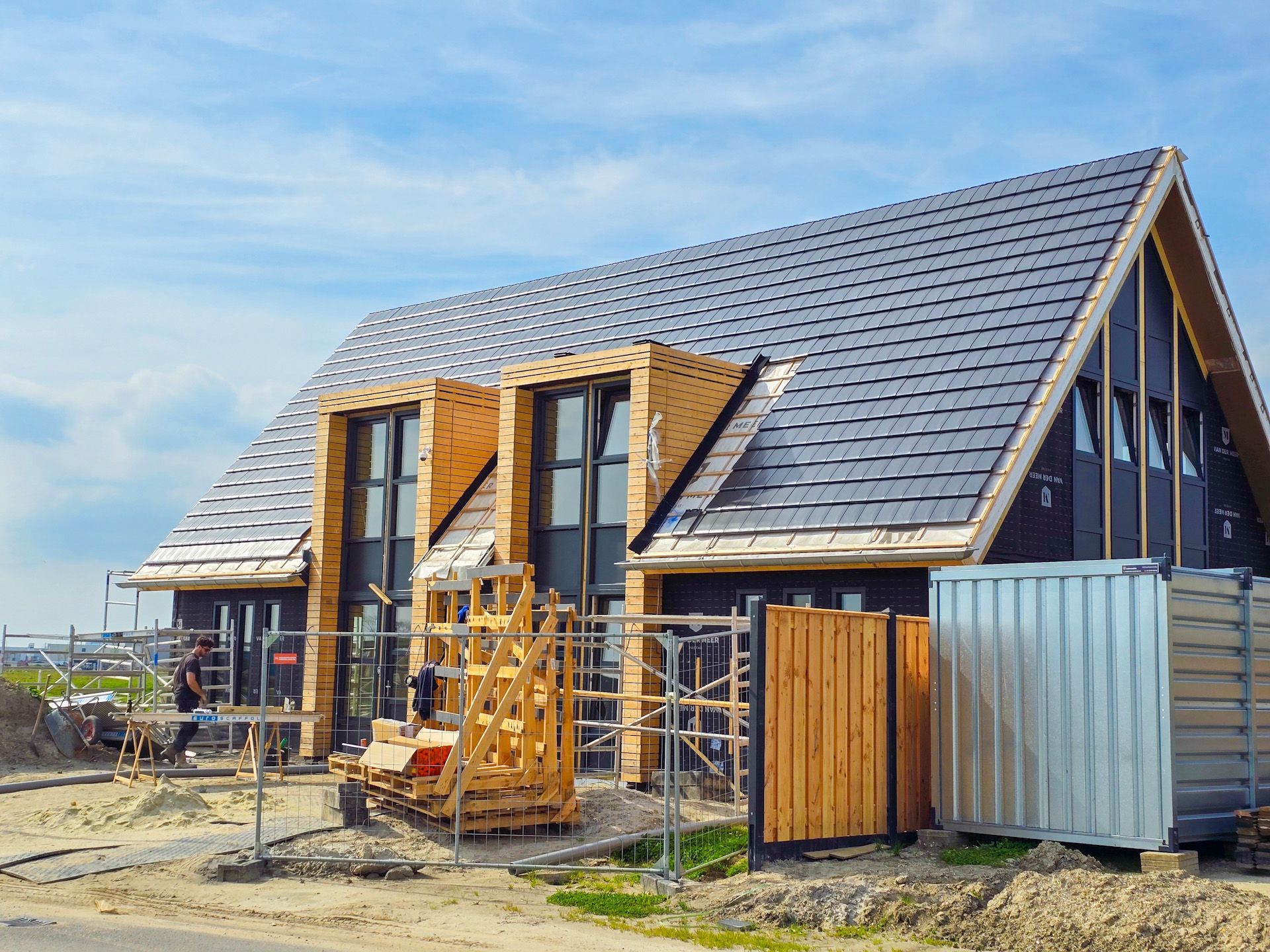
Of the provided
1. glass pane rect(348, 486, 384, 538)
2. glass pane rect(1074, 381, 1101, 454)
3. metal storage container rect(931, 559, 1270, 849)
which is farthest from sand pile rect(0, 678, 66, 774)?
glass pane rect(1074, 381, 1101, 454)

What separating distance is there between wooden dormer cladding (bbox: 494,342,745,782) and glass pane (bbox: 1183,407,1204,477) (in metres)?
6.58

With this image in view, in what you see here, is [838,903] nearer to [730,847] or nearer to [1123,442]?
[730,847]

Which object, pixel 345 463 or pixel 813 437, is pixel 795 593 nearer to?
pixel 813 437

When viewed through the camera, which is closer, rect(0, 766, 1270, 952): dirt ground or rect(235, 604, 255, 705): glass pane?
rect(0, 766, 1270, 952): dirt ground

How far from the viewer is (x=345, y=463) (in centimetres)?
2264

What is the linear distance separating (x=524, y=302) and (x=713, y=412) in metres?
8.41

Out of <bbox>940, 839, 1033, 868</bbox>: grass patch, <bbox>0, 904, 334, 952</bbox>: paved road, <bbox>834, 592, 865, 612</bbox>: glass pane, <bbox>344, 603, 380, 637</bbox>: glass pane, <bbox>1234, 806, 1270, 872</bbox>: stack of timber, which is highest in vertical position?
<bbox>834, 592, 865, 612</bbox>: glass pane

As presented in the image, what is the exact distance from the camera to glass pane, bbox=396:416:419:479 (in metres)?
22.0

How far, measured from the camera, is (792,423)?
18.3m

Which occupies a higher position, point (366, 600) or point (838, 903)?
point (366, 600)

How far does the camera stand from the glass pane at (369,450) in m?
22.5

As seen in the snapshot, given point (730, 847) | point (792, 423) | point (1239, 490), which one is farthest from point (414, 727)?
point (1239, 490)

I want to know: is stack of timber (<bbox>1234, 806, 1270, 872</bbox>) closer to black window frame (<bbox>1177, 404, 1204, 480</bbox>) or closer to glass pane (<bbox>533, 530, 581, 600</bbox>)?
black window frame (<bbox>1177, 404, 1204, 480</bbox>)

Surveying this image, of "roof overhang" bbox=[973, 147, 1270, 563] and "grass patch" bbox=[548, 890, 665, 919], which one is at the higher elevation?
"roof overhang" bbox=[973, 147, 1270, 563]
